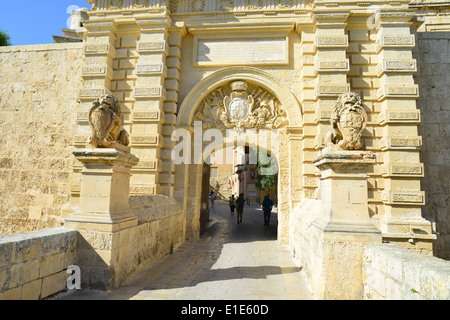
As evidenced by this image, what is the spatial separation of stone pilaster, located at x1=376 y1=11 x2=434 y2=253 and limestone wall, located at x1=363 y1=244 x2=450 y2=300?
3.50 m

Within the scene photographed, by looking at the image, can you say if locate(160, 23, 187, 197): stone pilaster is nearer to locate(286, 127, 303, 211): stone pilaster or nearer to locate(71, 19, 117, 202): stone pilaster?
locate(71, 19, 117, 202): stone pilaster

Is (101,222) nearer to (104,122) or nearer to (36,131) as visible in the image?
(104,122)

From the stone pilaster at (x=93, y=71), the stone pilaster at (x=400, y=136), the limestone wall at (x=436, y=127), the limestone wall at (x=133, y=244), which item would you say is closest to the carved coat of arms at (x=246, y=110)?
the stone pilaster at (x=400, y=136)

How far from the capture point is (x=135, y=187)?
25.3 feet

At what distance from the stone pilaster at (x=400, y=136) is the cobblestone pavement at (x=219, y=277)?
111 inches

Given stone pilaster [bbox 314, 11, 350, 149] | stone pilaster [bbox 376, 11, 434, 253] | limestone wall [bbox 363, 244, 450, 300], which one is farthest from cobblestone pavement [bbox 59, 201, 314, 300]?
stone pilaster [bbox 314, 11, 350, 149]

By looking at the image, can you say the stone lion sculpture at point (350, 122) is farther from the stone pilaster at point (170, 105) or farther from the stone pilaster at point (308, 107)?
the stone pilaster at point (170, 105)

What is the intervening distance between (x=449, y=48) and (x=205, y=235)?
9.15 m

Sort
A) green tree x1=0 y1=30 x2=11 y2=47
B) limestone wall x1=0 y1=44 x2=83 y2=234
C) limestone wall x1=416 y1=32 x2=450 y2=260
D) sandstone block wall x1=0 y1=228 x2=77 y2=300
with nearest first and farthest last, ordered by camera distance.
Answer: sandstone block wall x1=0 y1=228 x2=77 y2=300
limestone wall x1=416 y1=32 x2=450 y2=260
limestone wall x1=0 y1=44 x2=83 y2=234
green tree x1=0 y1=30 x2=11 y2=47

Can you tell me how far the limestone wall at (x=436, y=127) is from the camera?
24.6 ft

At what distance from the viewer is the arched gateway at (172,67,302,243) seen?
818cm

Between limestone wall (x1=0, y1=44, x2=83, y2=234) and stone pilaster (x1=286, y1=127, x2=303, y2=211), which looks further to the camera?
limestone wall (x1=0, y1=44, x2=83, y2=234)

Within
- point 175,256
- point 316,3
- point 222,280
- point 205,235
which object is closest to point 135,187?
point 175,256

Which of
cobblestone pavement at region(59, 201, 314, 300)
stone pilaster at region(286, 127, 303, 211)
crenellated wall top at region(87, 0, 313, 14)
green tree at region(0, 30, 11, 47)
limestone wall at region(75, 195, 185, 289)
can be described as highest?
green tree at region(0, 30, 11, 47)
